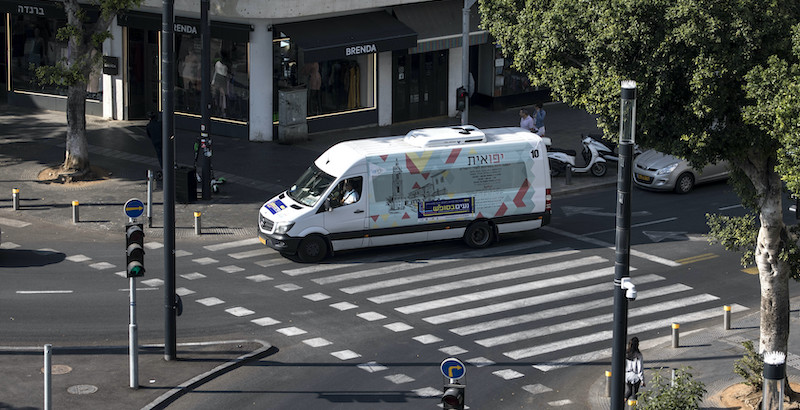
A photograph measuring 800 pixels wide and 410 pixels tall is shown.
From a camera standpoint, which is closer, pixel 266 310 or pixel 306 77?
pixel 266 310

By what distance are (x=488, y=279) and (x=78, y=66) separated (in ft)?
41.2

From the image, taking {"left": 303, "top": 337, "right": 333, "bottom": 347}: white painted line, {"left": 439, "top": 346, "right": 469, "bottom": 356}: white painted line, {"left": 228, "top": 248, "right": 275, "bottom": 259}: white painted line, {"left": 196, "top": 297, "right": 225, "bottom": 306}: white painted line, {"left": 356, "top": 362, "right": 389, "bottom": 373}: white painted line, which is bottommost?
{"left": 356, "top": 362, "right": 389, "bottom": 373}: white painted line

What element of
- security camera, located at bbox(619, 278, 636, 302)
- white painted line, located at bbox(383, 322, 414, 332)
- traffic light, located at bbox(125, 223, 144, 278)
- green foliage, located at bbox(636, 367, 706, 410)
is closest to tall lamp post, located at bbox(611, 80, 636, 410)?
security camera, located at bbox(619, 278, 636, 302)

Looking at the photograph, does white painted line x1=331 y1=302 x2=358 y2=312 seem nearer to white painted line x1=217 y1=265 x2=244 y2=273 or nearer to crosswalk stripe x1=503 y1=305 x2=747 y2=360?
white painted line x1=217 y1=265 x2=244 y2=273

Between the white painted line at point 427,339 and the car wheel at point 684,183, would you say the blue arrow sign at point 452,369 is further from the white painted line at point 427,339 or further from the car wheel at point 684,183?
the car wheel at point 684,183

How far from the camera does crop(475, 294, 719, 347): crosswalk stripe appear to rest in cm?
2069

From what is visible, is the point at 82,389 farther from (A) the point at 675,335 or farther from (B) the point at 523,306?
(A) the point at 675,335

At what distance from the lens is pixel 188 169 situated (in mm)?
28859

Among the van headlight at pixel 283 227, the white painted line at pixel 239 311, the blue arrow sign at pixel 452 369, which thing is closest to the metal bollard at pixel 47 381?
the white painted line at pixel 239 311

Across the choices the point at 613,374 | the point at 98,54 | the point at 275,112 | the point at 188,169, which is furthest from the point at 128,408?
the point at 275,112

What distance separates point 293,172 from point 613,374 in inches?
725

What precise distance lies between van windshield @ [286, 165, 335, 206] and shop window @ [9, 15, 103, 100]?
1568cm

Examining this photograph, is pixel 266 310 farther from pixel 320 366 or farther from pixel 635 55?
pixel 635 55

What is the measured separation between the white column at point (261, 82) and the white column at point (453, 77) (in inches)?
288
